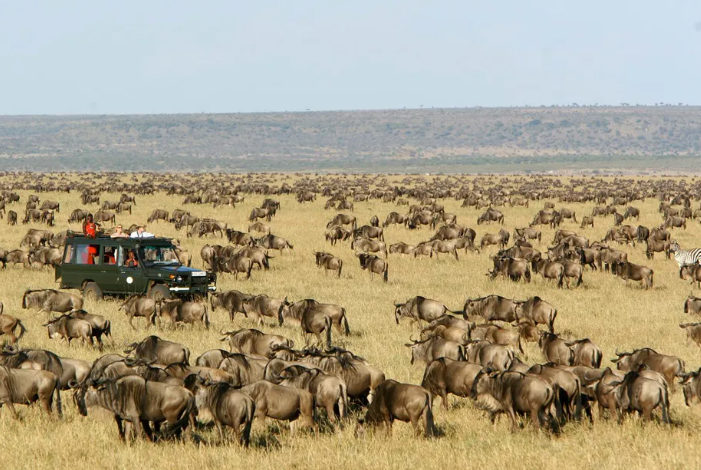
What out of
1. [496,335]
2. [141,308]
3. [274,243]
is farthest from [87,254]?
[496,335]

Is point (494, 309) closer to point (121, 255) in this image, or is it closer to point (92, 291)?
point (121, 255)

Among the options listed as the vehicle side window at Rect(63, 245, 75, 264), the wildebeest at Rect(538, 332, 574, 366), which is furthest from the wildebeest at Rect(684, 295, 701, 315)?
the vehicle side window at Rect(63, 245, 75, 264)

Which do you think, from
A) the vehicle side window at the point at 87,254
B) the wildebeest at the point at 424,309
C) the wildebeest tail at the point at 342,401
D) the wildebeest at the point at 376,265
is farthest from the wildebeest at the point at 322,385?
the wildebeest at the point at 376,265

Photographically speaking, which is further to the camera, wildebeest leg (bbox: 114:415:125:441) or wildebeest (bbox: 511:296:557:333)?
wildebeest (bbox: 511:296:557:333)

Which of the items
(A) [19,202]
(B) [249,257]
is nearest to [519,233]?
(B) [249,257]

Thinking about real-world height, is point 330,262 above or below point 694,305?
below

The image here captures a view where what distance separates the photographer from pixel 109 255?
20453 mm

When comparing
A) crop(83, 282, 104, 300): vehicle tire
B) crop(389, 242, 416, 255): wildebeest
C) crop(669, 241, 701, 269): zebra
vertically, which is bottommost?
crop(83, 282, 104, 300): vehicle tire

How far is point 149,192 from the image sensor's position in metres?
62.3

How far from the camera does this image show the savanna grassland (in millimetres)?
9359

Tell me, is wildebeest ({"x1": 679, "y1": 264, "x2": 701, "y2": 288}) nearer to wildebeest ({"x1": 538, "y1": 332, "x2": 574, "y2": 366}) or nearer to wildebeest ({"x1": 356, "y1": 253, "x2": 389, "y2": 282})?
wildebeest ({"x1": 356, "y1": 253, "x2": 389, "y2": 282})

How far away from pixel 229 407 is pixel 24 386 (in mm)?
2789

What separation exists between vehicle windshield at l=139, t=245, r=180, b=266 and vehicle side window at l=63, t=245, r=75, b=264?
192cm

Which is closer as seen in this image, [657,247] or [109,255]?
[109,255]
